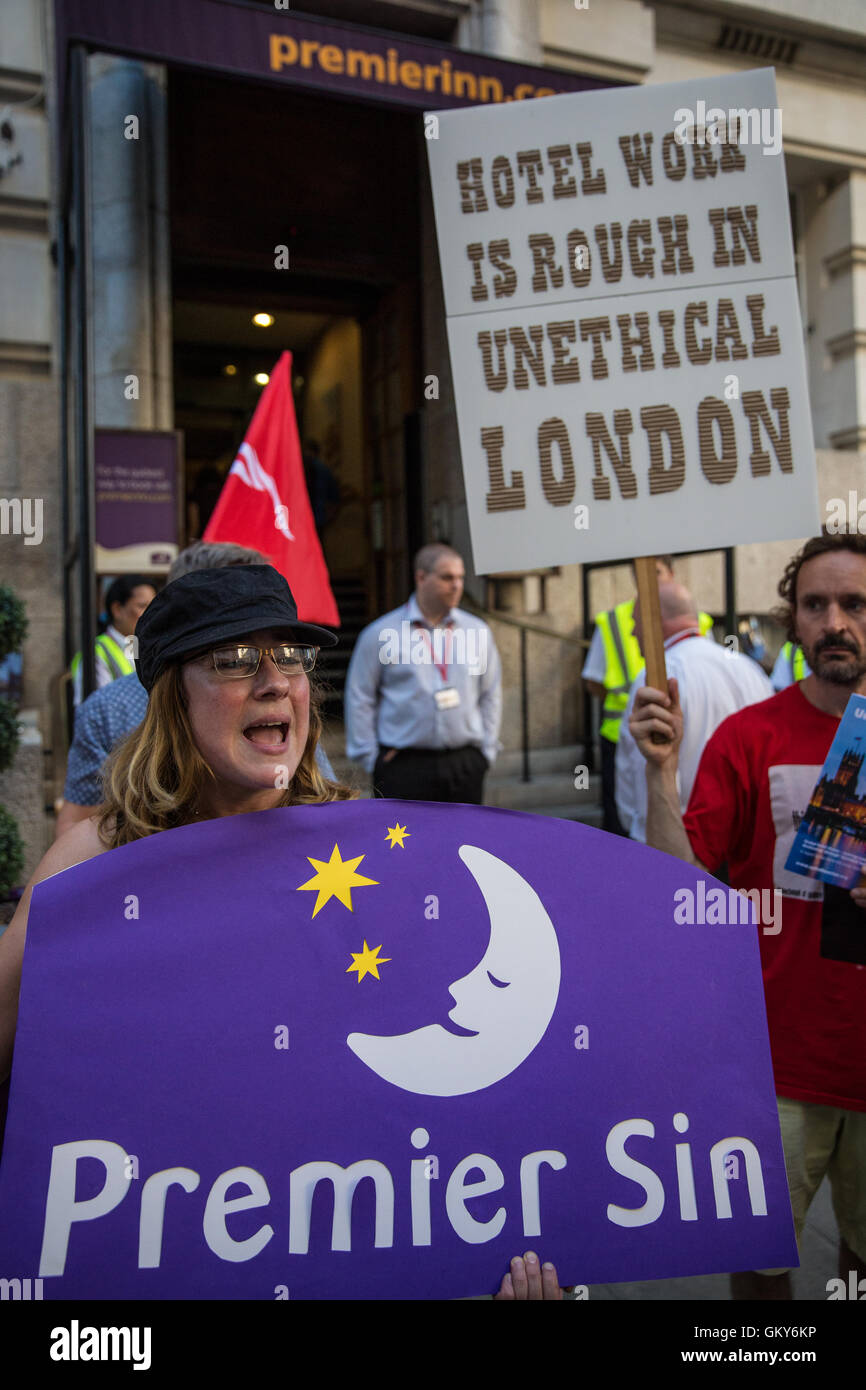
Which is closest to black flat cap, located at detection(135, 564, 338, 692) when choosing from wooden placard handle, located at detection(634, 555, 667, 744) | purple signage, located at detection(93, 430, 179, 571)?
wooden placard handle, located at detection(634, 555, 667, 744)

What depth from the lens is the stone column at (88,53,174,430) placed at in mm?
7855

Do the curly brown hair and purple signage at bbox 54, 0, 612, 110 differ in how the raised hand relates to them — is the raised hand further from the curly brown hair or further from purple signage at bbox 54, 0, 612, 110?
purple signage at bbox 54, 0, 612, 110

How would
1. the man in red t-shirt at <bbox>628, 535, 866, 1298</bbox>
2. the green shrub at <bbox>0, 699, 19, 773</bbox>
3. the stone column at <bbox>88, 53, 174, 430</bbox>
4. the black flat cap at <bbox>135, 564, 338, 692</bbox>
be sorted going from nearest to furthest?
the black flat cap at <bbox>135, 564, 338, 692</bbox>
the man in red t-shirt at <bbox>628, 535, 866, 1298</bbox>
the green shrub at <bbox>0, 699, 19, 773</bbox>
the stone column at <bbox>88, 53, 174, 430</bbox>

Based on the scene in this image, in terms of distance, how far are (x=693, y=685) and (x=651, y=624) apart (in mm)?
2017

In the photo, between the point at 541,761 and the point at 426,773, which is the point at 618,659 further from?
the point at 541,761

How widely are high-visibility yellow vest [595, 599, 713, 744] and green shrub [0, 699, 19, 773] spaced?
3.15 m

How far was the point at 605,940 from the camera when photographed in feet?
5.58

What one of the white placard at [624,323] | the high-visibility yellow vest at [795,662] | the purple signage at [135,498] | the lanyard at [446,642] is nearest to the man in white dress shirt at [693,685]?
the lanyard at [446,642]

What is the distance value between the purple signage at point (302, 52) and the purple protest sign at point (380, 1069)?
5512 millimetres

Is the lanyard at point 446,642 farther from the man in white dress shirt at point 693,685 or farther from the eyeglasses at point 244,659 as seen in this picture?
the eyeglasses at point 244,659

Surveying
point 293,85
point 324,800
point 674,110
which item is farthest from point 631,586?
point 324,800

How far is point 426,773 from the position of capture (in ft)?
18.0

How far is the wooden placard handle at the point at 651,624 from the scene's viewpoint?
2.30 metres
